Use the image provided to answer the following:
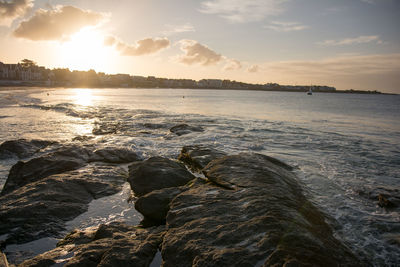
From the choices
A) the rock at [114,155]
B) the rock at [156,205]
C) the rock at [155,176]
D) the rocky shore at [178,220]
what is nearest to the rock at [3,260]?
the rocky shore at [178,220]

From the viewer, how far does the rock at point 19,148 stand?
34.4 ft

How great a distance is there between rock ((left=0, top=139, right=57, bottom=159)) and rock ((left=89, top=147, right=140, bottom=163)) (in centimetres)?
341

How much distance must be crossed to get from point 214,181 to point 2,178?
7.33m

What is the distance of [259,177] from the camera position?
6.15 m

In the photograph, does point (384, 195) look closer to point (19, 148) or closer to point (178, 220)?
point (178, 220)

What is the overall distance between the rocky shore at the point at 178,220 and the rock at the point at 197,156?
1311mm

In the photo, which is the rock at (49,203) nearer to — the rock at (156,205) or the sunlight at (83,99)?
the rock at (156,205)

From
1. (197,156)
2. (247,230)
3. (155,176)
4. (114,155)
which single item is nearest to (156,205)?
(155,176)

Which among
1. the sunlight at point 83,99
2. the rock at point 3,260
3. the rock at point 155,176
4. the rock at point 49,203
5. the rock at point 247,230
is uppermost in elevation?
the sunlight at point 83,99

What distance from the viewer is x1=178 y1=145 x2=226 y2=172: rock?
29.8ft

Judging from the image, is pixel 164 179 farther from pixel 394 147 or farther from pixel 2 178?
pixel 394 147

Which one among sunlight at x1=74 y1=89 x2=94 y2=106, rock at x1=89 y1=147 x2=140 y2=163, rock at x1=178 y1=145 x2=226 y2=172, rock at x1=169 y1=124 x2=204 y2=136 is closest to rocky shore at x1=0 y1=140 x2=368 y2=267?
rock at x1=178 y1=145 x2=226 y2=172

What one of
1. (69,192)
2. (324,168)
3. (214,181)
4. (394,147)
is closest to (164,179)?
(214,181)

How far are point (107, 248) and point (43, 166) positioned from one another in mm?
5656
